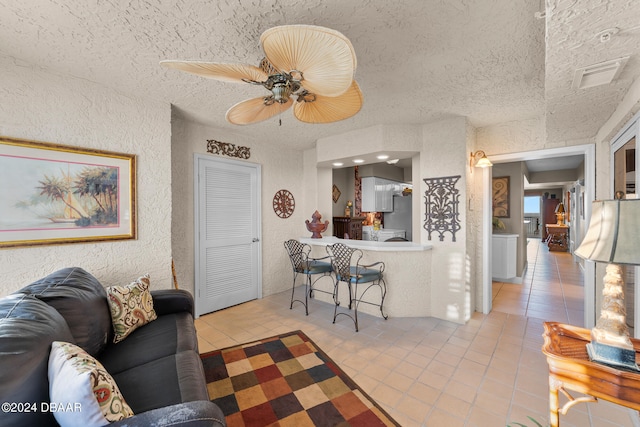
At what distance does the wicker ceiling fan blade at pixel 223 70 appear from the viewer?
1195mm

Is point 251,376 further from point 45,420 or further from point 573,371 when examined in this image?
point 573,371

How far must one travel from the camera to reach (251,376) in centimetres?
212

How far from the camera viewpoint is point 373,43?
1.72 m

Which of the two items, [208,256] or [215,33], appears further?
[208,256]

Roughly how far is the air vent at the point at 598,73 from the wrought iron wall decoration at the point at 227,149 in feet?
11.4

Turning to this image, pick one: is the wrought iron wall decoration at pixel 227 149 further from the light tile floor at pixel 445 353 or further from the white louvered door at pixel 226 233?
the light tile floor at pixel 445 353

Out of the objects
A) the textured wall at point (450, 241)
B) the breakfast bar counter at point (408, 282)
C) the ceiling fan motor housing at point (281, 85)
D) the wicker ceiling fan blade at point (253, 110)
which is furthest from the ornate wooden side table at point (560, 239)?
the ceiling fan motor housing at point (281, 85)

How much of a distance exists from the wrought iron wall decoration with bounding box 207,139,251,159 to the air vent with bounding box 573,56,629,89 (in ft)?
11.4

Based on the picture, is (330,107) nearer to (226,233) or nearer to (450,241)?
(450,241)

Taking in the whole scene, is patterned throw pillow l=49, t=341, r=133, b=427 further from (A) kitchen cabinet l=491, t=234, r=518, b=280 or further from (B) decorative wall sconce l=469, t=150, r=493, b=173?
(A) kitchen cabinet l=491, t=234, r=518, b=280

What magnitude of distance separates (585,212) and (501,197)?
Result: 2241 millimetres

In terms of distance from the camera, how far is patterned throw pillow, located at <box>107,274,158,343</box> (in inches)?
→ 72.6

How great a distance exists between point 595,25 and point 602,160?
2286mm

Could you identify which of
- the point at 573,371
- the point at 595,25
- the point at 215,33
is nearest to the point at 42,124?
the point at 215,33
